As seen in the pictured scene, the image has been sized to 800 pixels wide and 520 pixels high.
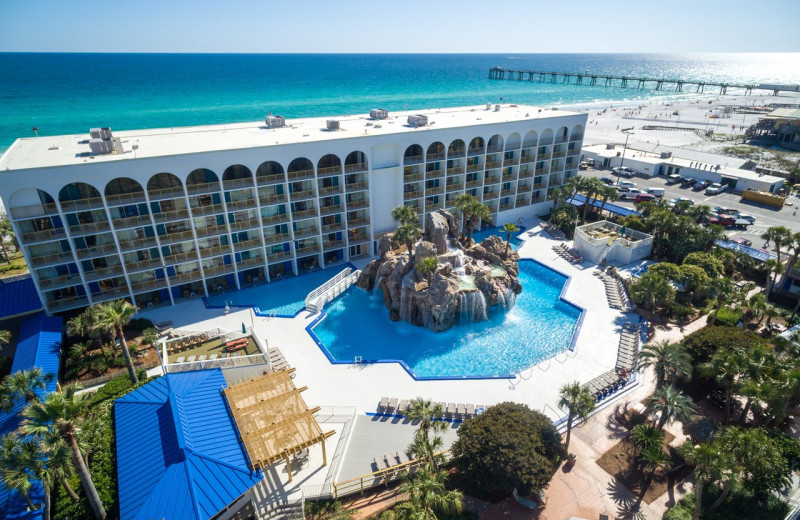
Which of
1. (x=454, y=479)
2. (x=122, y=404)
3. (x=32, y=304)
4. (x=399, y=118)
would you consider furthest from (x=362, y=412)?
(x=399, y=118)

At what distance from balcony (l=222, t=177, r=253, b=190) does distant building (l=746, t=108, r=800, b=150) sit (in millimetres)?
132029

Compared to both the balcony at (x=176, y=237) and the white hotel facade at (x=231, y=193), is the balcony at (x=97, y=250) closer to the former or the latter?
the white hotel facade at (x=231, y=193)

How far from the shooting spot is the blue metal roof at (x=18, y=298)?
39.8 metres

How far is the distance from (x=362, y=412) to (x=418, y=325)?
13.3 metres

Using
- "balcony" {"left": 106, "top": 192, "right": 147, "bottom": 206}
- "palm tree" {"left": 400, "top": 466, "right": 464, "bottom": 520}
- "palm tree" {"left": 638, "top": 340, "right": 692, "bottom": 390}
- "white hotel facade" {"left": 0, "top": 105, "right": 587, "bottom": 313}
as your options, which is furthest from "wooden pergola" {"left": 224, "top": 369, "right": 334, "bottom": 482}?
"balcony" {"left": 106, "top": 192, "right": 147, "bottom": 206}

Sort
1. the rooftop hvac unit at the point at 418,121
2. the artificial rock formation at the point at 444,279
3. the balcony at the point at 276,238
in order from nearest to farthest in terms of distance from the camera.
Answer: the artificial rock formation at the point at 444,279 → the balcony at the point at 276,238 → the rooftop hvac unit at the point at 418,121

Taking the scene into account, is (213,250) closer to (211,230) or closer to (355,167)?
(211,230)

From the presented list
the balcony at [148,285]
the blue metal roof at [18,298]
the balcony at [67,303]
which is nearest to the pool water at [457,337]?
the balcony at [148,285]

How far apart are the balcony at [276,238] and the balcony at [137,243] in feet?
36.5

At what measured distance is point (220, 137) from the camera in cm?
5084

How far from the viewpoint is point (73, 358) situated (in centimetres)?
3744

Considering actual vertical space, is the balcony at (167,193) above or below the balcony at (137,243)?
above

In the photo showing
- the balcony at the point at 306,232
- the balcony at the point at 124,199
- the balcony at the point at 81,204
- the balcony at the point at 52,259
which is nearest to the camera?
the balcony at the point at 81,204

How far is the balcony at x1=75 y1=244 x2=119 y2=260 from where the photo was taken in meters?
41.6
